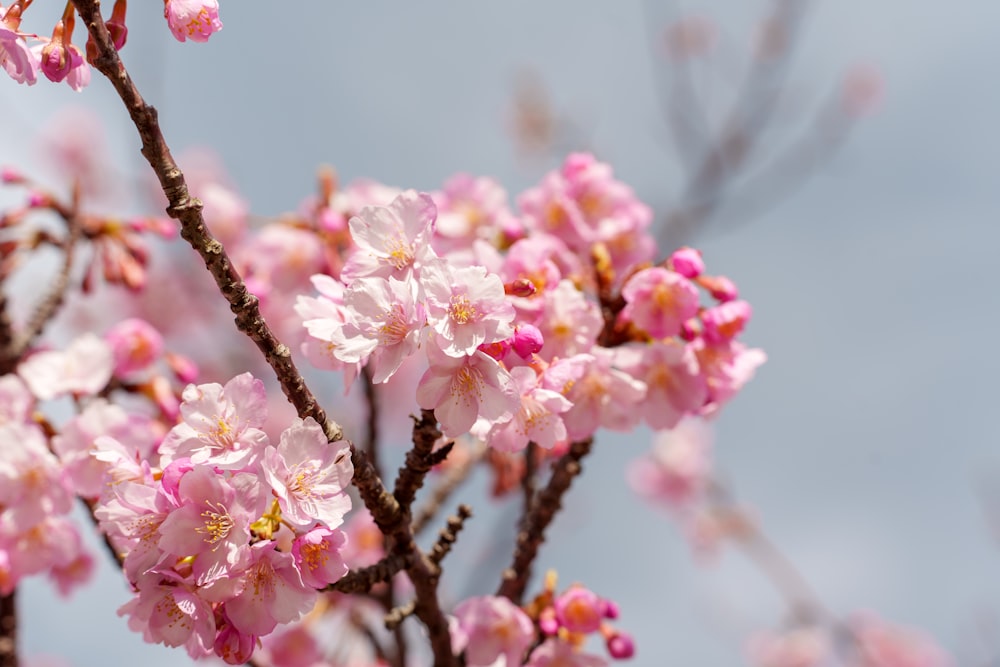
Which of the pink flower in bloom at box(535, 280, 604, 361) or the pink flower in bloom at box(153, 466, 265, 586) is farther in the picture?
the pink flower in bloom at box(535, 280, 604, 361)

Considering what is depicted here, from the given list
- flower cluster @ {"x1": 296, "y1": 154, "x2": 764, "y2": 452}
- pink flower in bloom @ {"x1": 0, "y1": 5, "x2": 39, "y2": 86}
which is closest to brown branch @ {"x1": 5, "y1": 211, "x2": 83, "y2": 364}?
flower cluster @ {"x1": 296, "y1": 154, "x2": 764, "y2": 452}

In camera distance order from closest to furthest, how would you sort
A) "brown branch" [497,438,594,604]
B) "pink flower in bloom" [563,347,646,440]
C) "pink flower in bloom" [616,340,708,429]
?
"pink flower in bloom" [563,347,646,440]
"pink flower in bloom" [616,340,708,429]
"brown branch" [497,438,594,604]

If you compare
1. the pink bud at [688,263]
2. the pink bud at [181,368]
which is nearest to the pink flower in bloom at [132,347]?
the pink bud at [181,368]

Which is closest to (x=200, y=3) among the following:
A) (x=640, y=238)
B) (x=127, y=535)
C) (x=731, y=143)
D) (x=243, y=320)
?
(x=243, y=320)

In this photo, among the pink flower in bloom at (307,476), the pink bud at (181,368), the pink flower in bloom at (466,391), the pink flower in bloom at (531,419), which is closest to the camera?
the pink flower in bloom at (307,476)

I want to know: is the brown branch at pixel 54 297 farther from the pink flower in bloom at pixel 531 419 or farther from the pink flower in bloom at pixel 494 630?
the pink flower in bloom at pixel 531 419

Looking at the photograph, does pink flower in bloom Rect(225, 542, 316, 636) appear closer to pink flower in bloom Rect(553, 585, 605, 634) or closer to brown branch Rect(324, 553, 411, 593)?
brown branch Rect(324, 553, 411, 593)
